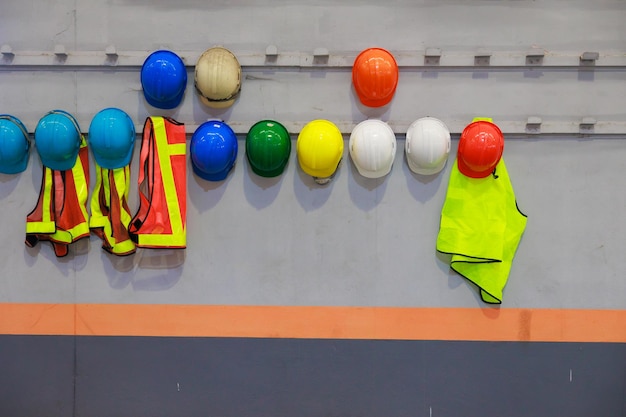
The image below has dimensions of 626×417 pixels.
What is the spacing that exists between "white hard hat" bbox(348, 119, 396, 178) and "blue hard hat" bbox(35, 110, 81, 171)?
1241mm

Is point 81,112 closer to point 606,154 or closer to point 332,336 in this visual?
point 332,336

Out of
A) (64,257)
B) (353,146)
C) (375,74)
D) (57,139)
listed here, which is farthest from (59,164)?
(375,74)

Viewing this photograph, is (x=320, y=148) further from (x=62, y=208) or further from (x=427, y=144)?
(x=62, y=208)

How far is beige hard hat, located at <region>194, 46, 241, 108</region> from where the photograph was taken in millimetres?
2248

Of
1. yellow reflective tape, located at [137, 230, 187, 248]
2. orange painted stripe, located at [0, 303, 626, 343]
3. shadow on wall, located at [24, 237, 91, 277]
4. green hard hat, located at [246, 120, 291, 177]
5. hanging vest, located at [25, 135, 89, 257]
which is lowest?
orange painted stripe, located at [0, 303, 626, 343]

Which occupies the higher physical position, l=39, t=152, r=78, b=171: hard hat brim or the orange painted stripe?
l=39, t=152, r=78, b=171: hard hat brim

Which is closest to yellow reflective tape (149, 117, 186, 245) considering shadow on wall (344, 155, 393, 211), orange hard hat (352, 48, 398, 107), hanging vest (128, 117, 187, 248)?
hanging vest (128, 117, 187, 248)

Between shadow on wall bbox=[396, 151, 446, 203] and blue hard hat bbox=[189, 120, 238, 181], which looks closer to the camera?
blue hard hat bbox=[189, 120, 238, 181]

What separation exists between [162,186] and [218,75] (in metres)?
0.55

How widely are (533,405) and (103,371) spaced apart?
2001 millimetres

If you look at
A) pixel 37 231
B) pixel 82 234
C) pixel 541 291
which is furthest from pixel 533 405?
pixel 37 231

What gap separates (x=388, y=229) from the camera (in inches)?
93.7

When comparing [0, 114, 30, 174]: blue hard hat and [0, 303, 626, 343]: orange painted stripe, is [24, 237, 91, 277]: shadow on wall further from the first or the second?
[0, 114, 30, 174]: blue hard hat

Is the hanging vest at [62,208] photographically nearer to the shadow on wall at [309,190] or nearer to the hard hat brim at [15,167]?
the hard hat brim at [15,167]
